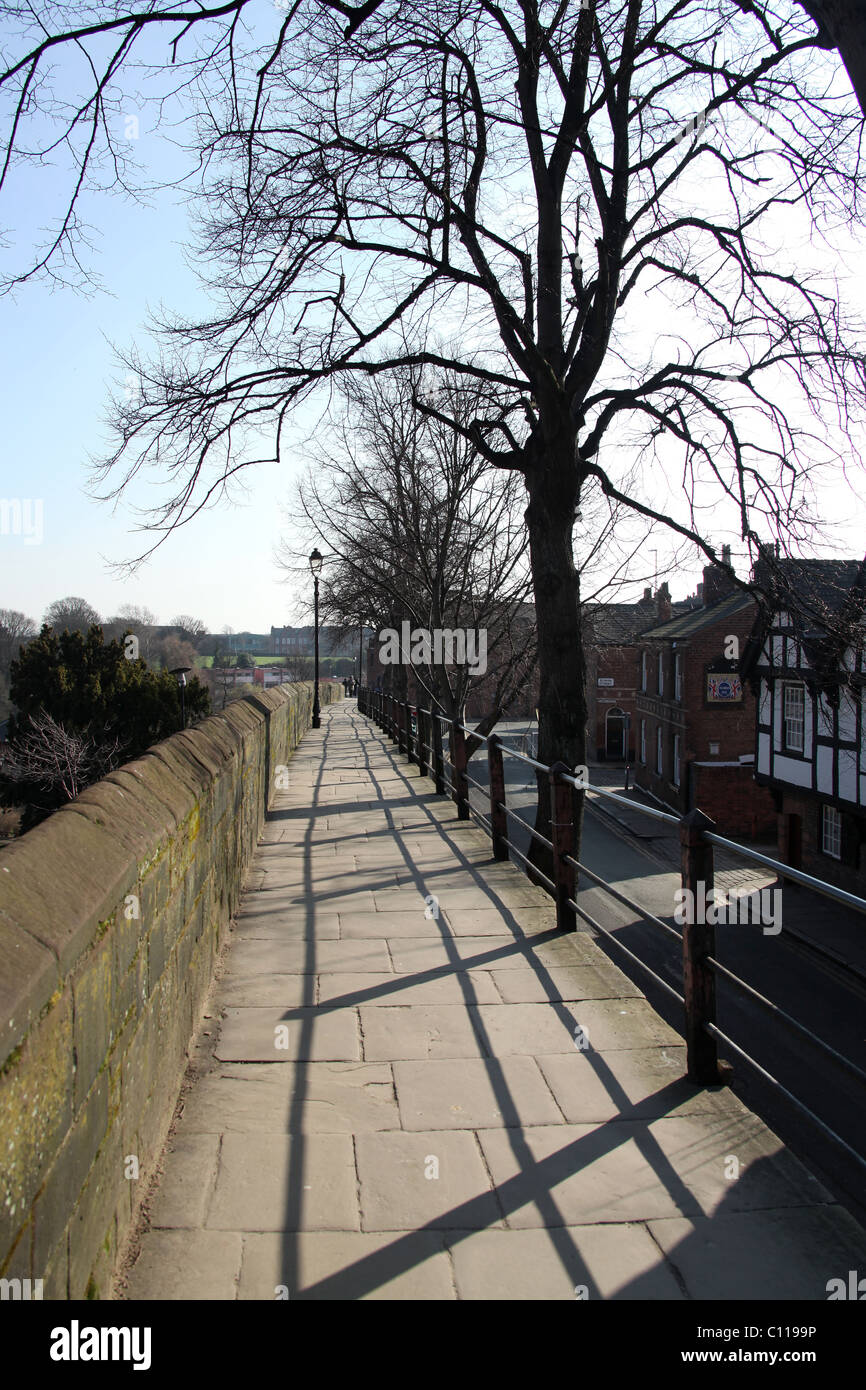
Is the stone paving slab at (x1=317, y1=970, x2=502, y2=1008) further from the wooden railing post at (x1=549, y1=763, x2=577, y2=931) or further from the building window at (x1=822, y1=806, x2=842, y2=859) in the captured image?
the building window at (x1=822, y1=806, x2=842, y2=859)

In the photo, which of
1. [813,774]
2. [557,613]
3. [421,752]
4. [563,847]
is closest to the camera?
[563,847]

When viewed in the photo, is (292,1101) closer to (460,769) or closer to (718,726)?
(460,769)

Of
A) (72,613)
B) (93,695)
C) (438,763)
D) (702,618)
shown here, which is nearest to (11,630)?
(72,613)

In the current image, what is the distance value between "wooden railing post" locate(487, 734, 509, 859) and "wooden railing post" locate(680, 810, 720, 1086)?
147 inches

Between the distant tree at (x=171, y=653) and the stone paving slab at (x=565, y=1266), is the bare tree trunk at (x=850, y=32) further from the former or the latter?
the distant tree at (x=171, y=653)

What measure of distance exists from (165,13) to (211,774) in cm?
400

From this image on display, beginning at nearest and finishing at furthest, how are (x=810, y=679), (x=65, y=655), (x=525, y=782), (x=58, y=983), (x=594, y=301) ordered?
(x=58, y=983)
(x=810, y=679)
(x=594, y=301)
(x=65, y=655)
(x=525, y=782)

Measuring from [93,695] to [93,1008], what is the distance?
37153mm

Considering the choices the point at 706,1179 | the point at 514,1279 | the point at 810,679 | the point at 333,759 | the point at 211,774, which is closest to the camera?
the point at 514,1279

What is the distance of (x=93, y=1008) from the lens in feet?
7.95

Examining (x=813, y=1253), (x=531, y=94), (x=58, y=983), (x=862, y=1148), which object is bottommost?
(x=862, y=1148)

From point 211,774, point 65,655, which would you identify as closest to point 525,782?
point 65,655

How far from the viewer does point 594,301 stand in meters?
10.3

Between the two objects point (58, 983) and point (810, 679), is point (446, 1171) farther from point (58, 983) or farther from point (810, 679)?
point (810, 679)
